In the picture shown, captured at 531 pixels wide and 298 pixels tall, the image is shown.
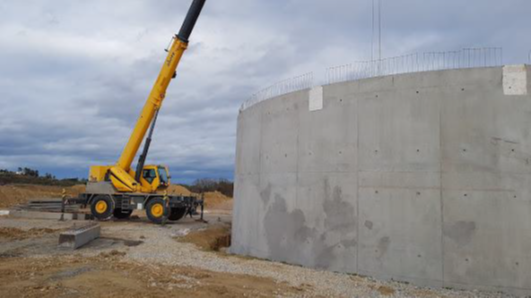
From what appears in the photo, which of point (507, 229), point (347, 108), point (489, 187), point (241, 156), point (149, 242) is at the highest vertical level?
point (347, 108)

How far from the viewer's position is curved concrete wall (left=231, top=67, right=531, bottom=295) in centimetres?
680

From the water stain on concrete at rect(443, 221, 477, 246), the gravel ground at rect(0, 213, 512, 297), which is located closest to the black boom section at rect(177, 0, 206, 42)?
the gravel ground at rect(0, 213, 512, 297)

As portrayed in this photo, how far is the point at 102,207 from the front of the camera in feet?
60.0

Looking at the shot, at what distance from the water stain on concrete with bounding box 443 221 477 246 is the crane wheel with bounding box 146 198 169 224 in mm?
12441

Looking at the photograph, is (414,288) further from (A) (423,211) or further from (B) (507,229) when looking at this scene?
(B) (507,229)

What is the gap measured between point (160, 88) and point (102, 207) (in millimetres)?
5773

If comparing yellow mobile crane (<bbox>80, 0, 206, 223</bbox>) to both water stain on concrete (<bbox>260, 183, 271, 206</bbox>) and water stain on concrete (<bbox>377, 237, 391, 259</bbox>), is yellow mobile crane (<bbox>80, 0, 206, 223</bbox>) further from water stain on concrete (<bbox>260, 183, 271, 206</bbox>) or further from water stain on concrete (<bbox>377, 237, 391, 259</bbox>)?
water stain on concrete (<bbox>377, 237, 391, 259</bbox>)

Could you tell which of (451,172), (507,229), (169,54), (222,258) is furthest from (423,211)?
(169,54)

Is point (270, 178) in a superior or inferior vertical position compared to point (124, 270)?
superior

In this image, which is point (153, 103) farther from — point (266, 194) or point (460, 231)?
point (460, 231)

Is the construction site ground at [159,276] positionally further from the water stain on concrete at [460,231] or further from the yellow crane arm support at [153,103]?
the yellow crane arm support at [153,103]

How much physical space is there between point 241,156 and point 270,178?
167 centimetres

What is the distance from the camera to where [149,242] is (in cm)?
1201

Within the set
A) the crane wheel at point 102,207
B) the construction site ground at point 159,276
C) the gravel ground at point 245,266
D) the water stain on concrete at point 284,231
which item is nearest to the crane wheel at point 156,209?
the crane wheel at point 102,207
